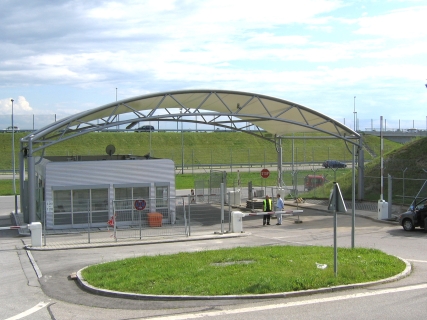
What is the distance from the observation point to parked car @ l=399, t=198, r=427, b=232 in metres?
22.6

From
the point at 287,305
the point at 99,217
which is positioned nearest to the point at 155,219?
the point at 99,217

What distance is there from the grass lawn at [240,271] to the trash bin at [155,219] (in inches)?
352

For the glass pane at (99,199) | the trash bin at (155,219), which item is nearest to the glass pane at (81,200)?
the glass pane at (99,199)

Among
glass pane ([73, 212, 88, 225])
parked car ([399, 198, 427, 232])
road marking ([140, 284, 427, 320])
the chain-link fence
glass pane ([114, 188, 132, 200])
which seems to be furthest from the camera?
glass pane ([114, 188, 132, 200])

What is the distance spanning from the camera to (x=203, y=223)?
1073 inches

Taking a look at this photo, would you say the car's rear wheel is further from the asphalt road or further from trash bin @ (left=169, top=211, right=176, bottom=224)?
trash bin @ (left=169, top=211, right=176, bottom=224)

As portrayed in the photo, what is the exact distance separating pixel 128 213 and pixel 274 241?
8.18 metres

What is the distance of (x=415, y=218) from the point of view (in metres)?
22.7

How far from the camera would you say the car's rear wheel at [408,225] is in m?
22.8

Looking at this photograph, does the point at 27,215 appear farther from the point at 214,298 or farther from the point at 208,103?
the point at 214,298

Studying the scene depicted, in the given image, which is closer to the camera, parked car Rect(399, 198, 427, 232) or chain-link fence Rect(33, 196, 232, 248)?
chain-link fence Rect(33, 196, 232, 248)

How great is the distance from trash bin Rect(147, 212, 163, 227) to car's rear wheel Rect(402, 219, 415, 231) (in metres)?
10.6

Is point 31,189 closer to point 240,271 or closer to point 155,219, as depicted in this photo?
point 155,219

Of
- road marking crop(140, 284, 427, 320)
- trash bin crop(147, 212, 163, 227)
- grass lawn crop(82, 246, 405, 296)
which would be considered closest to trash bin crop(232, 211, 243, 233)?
trash bin crop(147, 212, 163, 227)
